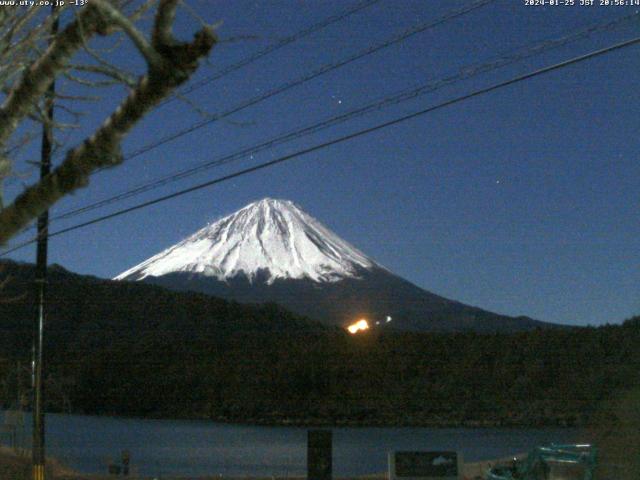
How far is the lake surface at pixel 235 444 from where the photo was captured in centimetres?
3006

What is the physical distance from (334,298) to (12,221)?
9660 cm

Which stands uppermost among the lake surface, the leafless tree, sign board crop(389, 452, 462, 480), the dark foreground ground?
the leafless tree

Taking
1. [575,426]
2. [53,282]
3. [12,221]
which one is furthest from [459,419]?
[12,221]

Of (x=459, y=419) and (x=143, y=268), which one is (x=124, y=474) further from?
(x=143, y=268)

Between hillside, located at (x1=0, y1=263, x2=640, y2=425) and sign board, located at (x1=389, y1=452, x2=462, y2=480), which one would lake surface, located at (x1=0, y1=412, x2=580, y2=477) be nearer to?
hillside, located at (x1=0, y1=263, x2=640, y2=425)

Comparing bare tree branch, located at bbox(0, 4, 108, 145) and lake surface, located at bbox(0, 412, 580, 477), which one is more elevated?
bare tree branch, located at bbox(0, 4, 108, 145)

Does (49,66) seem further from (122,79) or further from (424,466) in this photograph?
(424,466)

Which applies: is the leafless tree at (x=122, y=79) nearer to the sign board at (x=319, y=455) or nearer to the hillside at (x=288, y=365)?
the sign board at (x=319, y=455)

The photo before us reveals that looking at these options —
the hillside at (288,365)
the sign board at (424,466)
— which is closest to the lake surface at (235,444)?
the hillside at (288,365)

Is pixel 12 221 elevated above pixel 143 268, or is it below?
below

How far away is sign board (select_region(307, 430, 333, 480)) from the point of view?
55.5 ft

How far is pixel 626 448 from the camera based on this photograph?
21.7 metres

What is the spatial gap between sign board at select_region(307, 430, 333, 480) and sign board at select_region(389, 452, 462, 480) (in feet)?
3.84

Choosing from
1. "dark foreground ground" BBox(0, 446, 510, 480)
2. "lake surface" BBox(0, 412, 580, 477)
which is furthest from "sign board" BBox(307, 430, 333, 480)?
"lake surface" BBox(0, 412, 580, 477)
